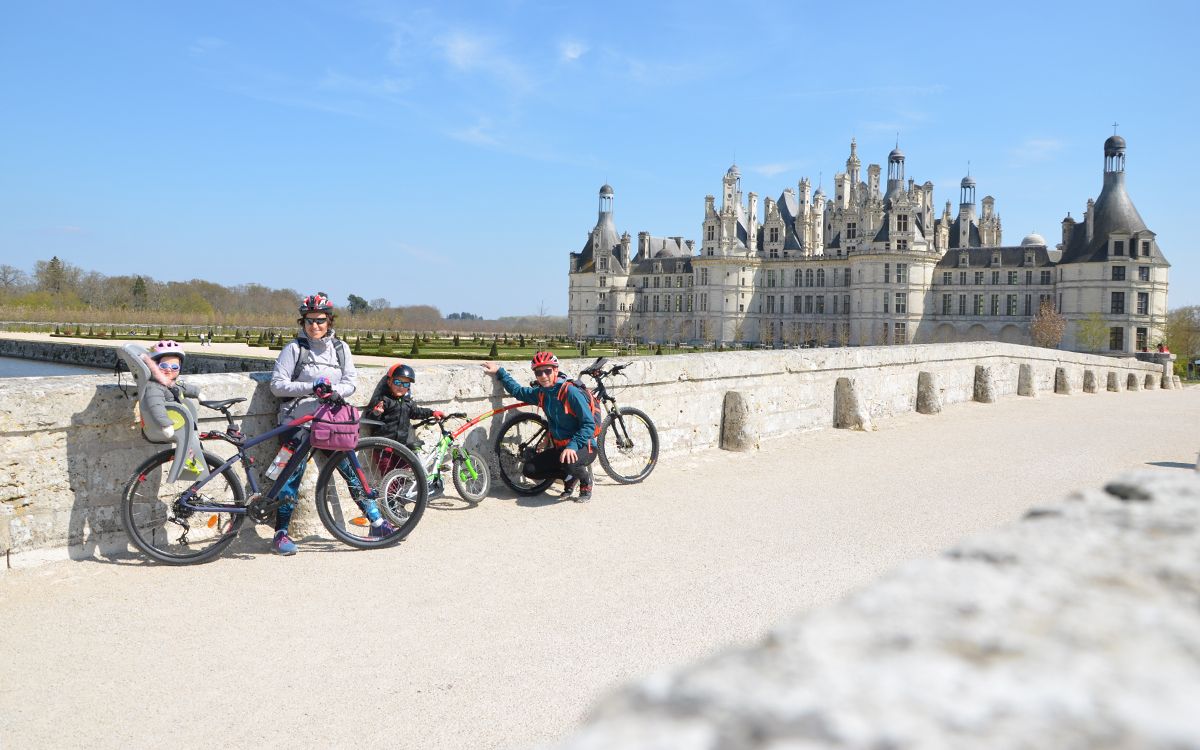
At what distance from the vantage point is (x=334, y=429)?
16.9ft

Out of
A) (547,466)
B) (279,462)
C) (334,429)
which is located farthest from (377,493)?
(547,466)

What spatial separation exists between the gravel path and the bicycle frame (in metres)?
0.34

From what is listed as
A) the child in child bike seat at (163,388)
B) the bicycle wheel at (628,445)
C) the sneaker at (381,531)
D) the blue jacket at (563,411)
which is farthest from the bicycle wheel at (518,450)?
the child in child bike seat at (163,388)

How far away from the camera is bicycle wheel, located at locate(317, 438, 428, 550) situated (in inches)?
203

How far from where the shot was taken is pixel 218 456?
5195 millimetres

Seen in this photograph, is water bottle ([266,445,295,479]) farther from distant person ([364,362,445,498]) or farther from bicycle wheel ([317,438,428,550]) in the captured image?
distant person ([364,362,445,498])

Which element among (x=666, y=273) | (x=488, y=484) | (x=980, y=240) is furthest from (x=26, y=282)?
(x=488, y=484)

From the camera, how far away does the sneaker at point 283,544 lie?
503cm

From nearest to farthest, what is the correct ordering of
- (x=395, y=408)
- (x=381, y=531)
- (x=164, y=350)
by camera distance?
1. (x=164, y=350)
2. (x=381, y=531)
3. (x=395, y=408)

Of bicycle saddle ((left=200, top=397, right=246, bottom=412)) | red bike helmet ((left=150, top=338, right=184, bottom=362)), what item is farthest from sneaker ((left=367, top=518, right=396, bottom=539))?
red bike helmet ((left=150, top=338, right=184, bottom=362))

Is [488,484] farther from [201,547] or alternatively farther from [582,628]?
[582,628]

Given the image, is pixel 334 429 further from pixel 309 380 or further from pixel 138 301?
pixel 138 301

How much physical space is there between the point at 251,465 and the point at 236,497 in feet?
0.90

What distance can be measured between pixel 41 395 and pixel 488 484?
2914 mm
